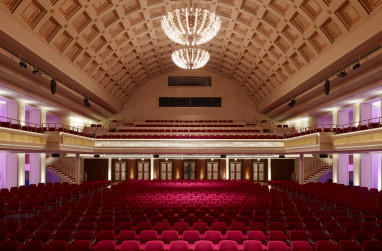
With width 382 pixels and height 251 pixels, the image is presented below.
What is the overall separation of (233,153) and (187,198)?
12434 millimetres

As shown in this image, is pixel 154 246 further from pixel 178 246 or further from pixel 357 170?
pixel 357 170

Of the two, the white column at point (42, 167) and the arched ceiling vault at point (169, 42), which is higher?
the arched ceiling vault at point (169, 42)

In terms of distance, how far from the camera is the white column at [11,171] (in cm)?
2142

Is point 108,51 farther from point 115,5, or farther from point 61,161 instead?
point 61,161

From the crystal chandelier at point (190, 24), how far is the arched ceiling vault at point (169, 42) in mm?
5339

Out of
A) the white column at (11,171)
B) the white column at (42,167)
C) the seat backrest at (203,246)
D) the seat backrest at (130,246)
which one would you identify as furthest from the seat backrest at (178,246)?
the white column at (42,167)

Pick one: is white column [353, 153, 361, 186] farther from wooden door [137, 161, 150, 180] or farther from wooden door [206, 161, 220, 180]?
wooden door [137, 161, 150, 180]

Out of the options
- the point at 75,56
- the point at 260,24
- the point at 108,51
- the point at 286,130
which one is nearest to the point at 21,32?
the point at 75,56

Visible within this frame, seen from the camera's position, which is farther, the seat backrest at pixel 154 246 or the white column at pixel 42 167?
the white column at pixel 42 167

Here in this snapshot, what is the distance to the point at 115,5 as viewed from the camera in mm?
→ 18203

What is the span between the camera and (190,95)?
3716 centimetres

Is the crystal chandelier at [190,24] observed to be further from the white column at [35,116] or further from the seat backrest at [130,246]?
the white column at [35,116]

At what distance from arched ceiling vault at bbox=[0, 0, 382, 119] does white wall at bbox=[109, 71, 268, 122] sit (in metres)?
5.01

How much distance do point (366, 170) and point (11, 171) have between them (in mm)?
24725
